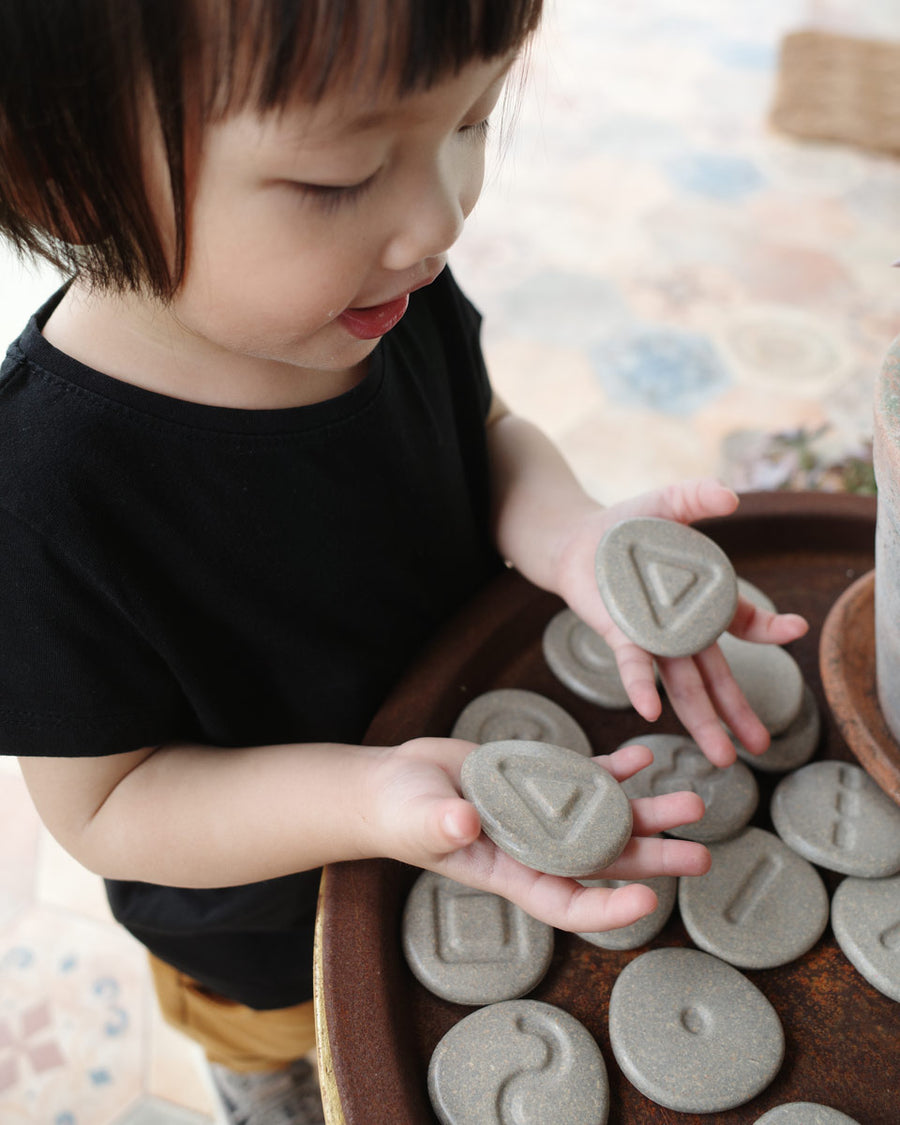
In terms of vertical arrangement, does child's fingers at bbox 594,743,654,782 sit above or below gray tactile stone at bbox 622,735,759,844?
above

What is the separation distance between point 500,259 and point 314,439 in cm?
176

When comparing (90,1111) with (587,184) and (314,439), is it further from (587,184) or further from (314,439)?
(587,184)

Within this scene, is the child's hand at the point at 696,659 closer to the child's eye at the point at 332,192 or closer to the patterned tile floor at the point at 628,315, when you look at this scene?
the child's eye at the point at 332,192

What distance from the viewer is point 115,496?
57 centimetres

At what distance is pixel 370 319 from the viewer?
0.54m

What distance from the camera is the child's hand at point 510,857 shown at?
1.61 ft

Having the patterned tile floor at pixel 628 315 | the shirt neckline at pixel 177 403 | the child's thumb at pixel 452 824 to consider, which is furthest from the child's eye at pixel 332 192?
the patterned tile floor at pixel 628 315

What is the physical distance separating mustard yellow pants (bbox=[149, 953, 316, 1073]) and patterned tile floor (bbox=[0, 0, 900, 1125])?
23 cm

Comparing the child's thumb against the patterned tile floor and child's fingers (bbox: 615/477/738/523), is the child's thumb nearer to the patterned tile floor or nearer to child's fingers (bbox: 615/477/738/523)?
child's fingers (bbox: 615/477/738/523)

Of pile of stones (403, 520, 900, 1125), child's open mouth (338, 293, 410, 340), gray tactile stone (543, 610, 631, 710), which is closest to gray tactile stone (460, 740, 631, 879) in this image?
pile of stones (403, 520, 900, 1125)

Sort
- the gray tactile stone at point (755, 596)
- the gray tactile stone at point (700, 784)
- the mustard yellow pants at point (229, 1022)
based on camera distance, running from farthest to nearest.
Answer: the mustard yellow pants at point (229, 1022)
the gray tactile stone at point (755, 596)
the gray tactile stone at point (700, 784)

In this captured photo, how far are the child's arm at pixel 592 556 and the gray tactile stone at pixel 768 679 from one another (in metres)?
0.02

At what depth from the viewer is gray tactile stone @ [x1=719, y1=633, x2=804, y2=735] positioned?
644 mm

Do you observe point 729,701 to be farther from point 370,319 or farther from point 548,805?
point 370,319
